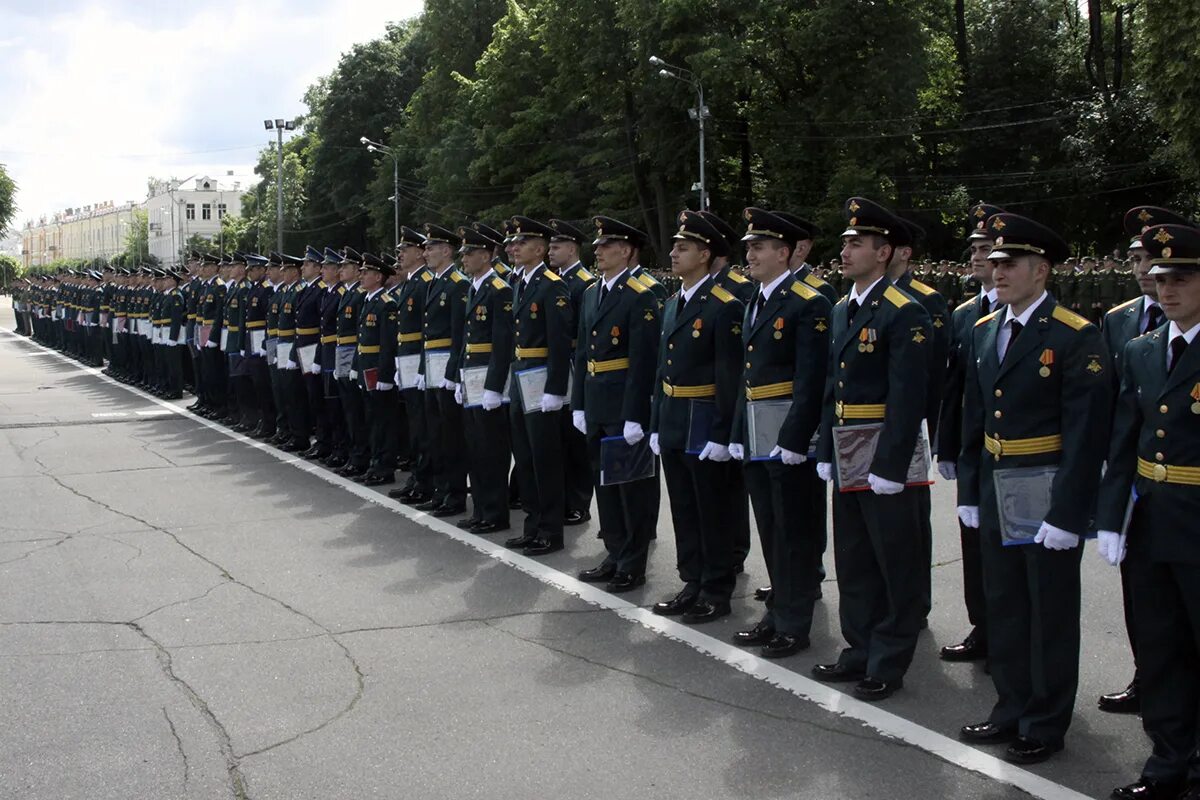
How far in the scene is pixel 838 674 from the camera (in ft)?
18.0

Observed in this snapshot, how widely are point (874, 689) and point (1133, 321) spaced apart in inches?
83.3

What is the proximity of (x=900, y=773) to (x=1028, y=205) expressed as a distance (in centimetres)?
4085

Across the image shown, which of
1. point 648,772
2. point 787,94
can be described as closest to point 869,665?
point 648,772

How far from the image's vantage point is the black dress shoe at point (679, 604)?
6641 mm

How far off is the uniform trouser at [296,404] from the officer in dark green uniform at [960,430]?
8572 mm

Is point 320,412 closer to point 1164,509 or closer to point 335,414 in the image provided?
point 335,414

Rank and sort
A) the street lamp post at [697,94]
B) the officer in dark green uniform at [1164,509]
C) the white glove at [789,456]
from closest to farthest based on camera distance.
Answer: the officer in dark green uniform at [1164,509] < the white glove at [789,456] < the street lamp post at [697,94]

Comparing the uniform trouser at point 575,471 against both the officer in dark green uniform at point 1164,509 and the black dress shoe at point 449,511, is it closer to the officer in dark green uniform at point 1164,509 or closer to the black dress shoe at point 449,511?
the black dress shoe at point 449,511

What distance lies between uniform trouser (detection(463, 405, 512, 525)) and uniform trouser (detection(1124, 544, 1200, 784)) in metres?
5.36

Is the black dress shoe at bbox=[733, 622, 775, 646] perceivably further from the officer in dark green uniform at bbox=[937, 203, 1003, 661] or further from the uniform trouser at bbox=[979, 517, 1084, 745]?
the uniform trouser at bbox=[979, 517, 1084, 745]

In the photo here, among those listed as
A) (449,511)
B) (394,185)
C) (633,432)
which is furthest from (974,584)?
(394,185)

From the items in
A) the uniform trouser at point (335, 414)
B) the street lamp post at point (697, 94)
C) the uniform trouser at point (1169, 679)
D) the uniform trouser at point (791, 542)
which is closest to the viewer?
the uniform trouser at point (1169, 679)

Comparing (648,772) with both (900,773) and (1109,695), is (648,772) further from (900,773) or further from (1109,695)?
(1109,695)

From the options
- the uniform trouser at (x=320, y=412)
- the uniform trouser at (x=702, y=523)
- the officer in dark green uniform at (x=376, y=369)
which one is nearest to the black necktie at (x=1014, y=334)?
the uniform trouser at (x=702, y=523)
